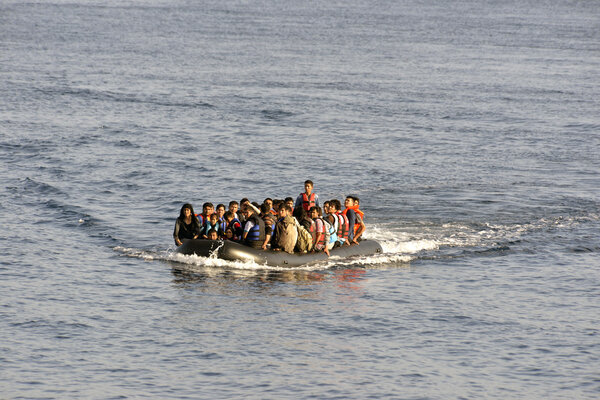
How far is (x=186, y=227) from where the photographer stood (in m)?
23.4

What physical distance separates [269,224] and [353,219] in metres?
2.38

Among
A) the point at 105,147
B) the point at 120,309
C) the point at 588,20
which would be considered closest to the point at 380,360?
the point at 120,309

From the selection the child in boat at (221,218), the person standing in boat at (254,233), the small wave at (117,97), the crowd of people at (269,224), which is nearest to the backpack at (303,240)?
the crowd of people at (269,224)

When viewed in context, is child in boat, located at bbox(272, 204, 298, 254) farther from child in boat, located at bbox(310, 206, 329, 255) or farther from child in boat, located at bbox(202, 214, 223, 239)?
child in boat, located at bbox(202, 214, 223, 239)

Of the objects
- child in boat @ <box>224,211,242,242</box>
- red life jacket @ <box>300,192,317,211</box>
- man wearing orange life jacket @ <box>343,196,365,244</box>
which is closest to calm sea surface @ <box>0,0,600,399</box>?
man wearing orange life jacket @ <box>343,196,365,244</box>

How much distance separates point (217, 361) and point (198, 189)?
15.5m

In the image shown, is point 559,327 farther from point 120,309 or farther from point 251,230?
point 120,309

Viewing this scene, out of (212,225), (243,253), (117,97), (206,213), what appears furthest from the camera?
(117,97)

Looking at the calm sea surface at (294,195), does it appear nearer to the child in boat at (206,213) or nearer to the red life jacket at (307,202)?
the child in boat at (206,213)

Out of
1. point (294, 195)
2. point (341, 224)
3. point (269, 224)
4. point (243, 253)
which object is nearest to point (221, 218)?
point (243, 253)

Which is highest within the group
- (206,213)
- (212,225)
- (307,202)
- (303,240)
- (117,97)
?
(117,97)

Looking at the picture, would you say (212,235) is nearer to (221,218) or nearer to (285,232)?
(221,218)

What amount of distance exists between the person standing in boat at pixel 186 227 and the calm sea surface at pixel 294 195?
533 millimetres

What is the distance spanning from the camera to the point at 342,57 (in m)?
71.9
